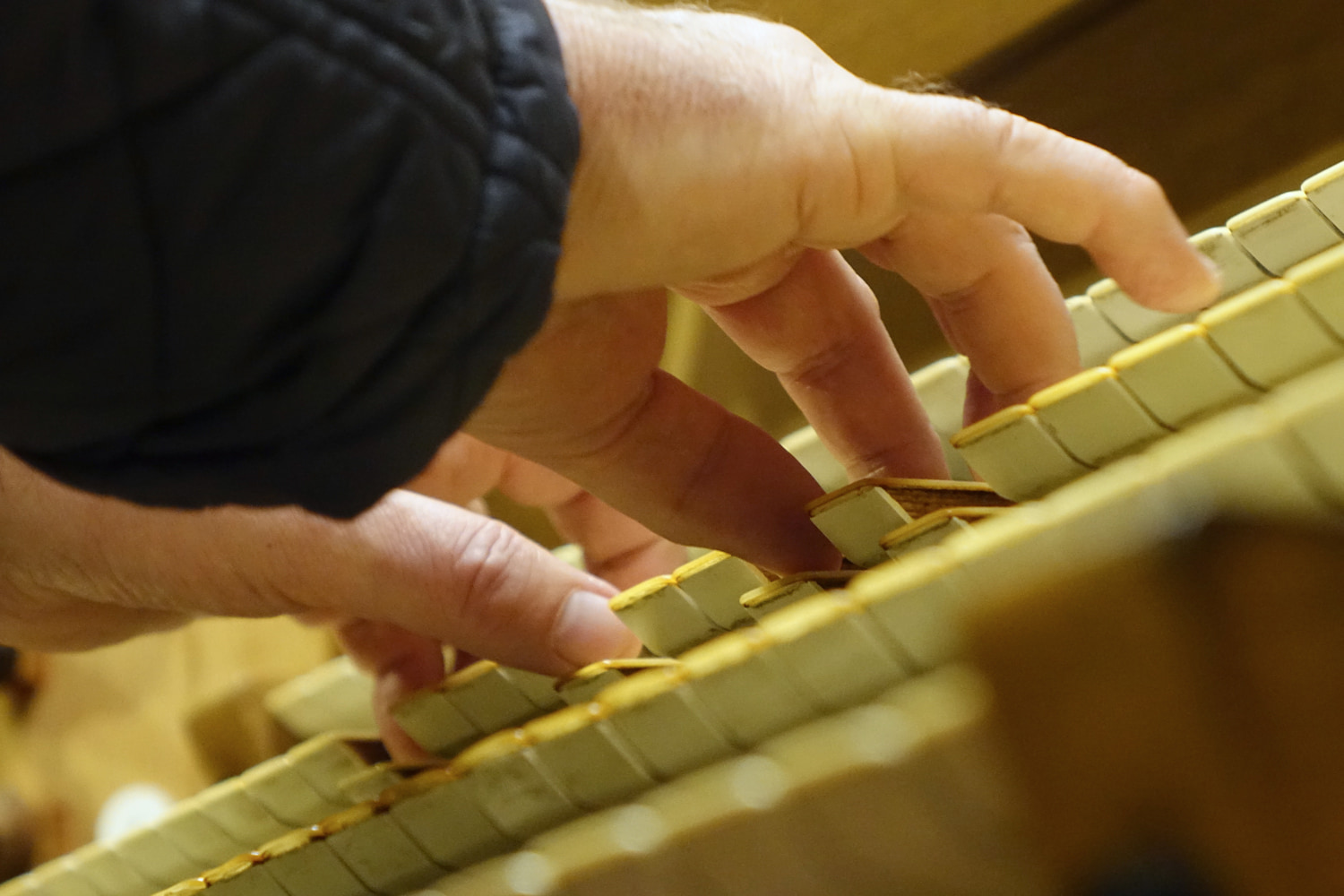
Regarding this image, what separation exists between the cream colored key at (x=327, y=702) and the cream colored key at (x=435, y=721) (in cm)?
19

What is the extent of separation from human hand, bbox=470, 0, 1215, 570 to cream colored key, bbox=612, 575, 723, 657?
0.19ft

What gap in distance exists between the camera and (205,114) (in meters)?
0.22

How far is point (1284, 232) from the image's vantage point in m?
0.34

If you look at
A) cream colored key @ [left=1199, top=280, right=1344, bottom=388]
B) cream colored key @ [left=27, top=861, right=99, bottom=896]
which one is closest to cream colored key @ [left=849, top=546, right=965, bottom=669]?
cream colored key @ [left=1199, top=280, right=1344, bottom=388]

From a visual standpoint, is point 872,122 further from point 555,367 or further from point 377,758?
point 377,758

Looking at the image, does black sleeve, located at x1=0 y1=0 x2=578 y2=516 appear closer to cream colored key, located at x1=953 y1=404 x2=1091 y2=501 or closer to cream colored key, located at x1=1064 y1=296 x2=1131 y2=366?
cream colored key, located at x1=953 y1=404 x2=1091 y2=501

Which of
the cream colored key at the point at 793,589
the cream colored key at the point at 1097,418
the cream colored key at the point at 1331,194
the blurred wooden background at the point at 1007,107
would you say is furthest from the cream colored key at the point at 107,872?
the cream colored key at the point at 1331,194

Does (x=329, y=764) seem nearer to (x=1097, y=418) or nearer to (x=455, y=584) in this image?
(x=455, y=584)

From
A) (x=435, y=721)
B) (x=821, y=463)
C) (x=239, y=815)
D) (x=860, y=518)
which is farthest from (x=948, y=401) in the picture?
(x=239, y=815)

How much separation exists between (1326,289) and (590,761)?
0.24m

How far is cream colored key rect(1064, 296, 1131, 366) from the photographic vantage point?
1.38ft

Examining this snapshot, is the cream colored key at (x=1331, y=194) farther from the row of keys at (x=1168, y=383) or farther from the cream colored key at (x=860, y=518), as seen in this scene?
the cream colored key at (x=860, y=518)

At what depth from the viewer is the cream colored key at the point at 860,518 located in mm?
324

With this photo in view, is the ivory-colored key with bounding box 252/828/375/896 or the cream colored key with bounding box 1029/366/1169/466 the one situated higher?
the cream colored key with bounding box 1029/366/1169/466
